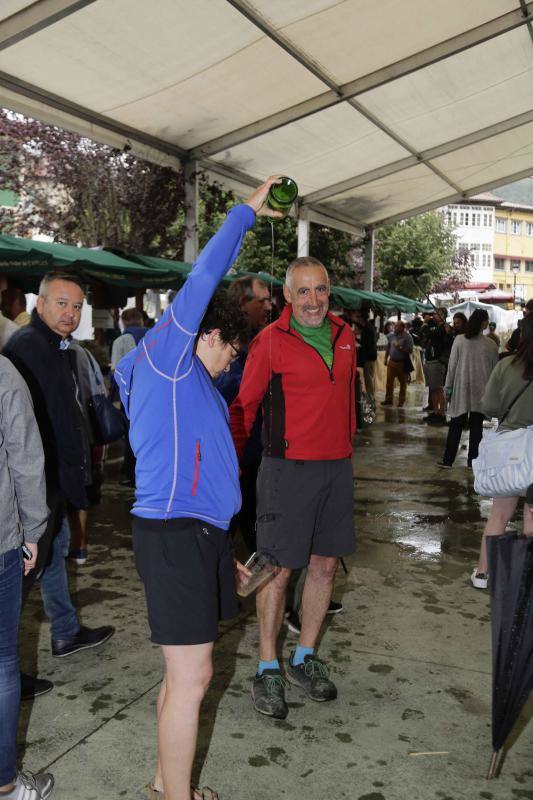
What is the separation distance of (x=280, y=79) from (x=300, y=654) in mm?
7818

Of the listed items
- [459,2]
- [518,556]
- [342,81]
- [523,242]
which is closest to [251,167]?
[342,81]

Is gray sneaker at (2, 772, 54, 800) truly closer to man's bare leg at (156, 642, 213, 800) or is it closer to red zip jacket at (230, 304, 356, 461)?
man's bare leg at (156, 642, 213, 800)

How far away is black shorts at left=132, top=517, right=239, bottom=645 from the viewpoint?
231 centimetres

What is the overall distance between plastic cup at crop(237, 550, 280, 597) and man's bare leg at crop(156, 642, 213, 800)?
11.5 inches

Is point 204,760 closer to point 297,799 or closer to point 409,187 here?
point 297,799

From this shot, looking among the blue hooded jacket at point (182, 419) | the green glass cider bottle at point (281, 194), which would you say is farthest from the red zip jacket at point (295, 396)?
the blue hooded jacket at point (182, 419)

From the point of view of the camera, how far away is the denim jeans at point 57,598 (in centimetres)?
388

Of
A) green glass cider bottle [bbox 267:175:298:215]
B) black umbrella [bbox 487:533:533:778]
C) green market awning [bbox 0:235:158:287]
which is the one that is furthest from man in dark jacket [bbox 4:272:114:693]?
green market awning [bbox 0:235:158:287]

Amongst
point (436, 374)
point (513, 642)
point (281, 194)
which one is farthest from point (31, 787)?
point (436, 374)

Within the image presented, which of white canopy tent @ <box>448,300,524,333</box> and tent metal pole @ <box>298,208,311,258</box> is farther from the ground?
tent metal pole @ <box>298,208,311,258</box>

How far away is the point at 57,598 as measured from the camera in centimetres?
390

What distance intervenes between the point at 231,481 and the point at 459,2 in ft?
27.9

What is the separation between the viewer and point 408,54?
9977mm

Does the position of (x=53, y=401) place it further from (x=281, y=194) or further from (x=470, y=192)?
(x=470, y=192)
